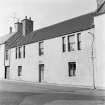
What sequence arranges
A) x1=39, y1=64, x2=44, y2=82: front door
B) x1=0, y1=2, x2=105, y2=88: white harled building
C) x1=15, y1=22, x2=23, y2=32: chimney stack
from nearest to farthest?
x1=0, y1=2, x2=105, y2=88: white harled building < x1=39, y1=64, x2=44, y2=82: front door < x1=15, y1=22, x2=23, y2=32: chimney stack

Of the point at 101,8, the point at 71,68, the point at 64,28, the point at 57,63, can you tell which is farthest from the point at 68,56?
the point at 101,8

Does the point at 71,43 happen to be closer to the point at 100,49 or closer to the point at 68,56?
the point at 68,56

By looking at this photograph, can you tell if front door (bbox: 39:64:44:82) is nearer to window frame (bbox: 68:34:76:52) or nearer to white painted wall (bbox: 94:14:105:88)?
window frame (bbox: 68:34:76:52)

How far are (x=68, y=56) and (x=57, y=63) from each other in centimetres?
181

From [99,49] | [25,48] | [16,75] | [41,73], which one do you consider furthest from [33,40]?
[99,49]

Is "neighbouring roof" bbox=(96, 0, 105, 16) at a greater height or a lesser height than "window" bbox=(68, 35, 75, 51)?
greater

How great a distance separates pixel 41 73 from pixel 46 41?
4018 mm

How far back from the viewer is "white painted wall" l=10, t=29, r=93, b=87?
18375 millimetres

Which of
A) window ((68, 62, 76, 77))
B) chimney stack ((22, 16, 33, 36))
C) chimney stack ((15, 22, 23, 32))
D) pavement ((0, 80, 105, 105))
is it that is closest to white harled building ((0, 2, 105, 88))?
window ((68, 62, 76, 77))

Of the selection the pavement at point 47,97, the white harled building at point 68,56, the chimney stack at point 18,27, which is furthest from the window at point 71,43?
the chimney stack at point 18,27

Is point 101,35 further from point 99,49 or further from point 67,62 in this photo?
point 67,62

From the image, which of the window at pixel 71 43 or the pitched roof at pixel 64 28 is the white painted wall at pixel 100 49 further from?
the window at pixel 71 43

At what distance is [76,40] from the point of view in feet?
64.5

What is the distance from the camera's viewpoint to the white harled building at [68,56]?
17.4m
